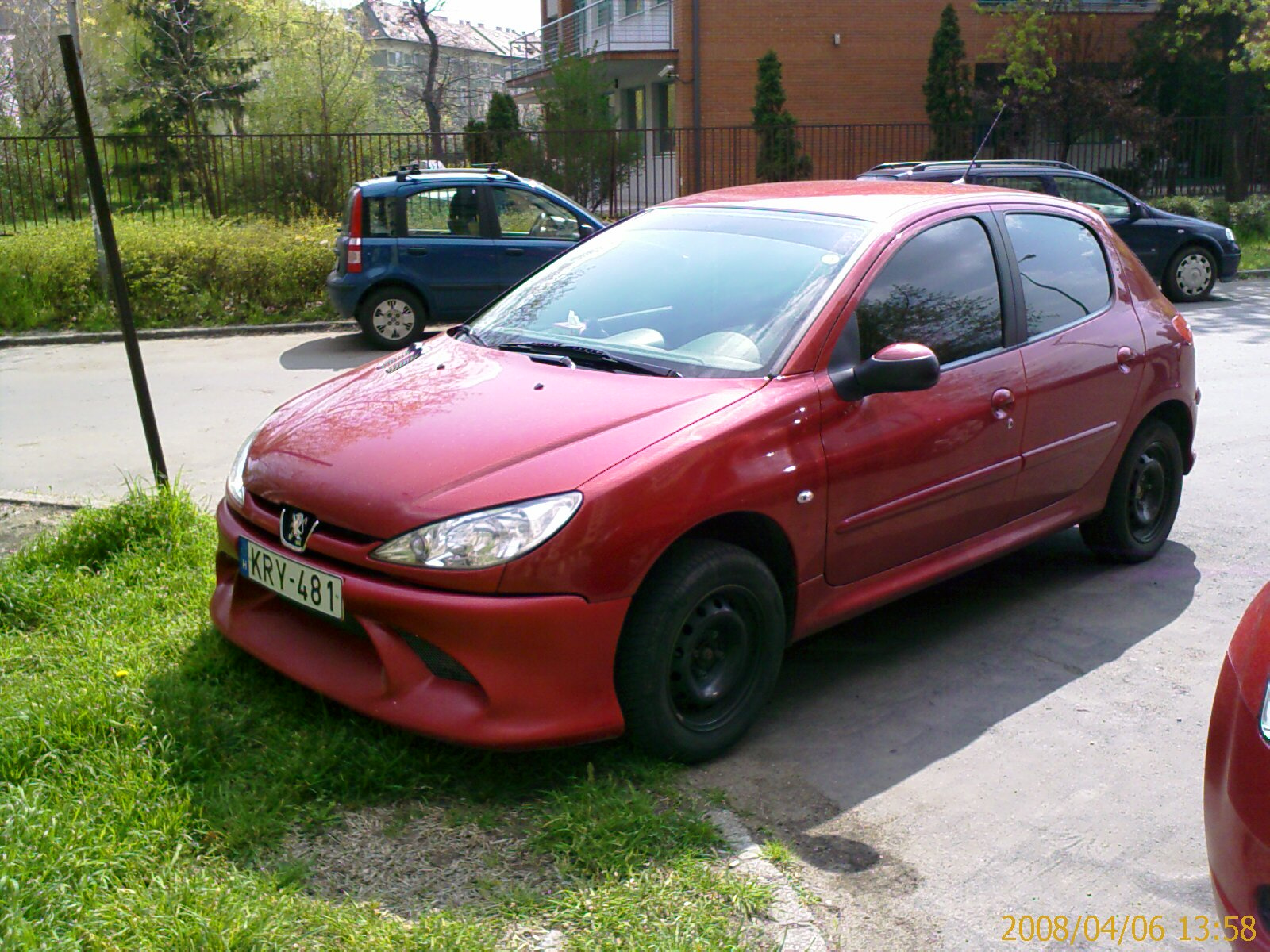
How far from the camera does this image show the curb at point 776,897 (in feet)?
9.37

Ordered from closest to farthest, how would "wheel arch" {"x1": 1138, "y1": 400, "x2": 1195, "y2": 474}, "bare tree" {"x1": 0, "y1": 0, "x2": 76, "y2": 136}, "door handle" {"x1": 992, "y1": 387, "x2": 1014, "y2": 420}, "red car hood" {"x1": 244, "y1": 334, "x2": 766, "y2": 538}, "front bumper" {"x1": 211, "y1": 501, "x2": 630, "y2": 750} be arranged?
"front bumper" {"x1": 211, "y1": 501, "x2": 630, "y2": 750}, "red car hood" {"x1": 244, "y1": 334, "x2": 766, "y2": 538}, "door handle" {"x1": 992, "y1": 387, "x2": 1014, "y2": 420}, "wheel arch" {"x1": 1138, "y1": 400, "x2": 1195, "y2": 474}, "bare tree" {"x1": 0, "y1": 0, "x2": 76, "y2": 136}

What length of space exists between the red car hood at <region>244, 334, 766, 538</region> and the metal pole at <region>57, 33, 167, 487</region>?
1632 millimetres

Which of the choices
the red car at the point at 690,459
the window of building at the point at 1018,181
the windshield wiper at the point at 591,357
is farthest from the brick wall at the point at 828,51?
the windshield wiper at the point at 591,357

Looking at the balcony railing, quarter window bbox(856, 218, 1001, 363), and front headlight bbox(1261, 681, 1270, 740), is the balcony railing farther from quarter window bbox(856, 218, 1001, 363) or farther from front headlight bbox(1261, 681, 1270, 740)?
front headlight bbox(1261, 681, 1270, 740)

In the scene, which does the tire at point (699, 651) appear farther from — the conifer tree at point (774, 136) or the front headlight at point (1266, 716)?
the conifer tree at point (774, 136)

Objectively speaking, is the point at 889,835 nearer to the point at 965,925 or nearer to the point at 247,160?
the point at 965,925

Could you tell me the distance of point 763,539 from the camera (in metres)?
3.87

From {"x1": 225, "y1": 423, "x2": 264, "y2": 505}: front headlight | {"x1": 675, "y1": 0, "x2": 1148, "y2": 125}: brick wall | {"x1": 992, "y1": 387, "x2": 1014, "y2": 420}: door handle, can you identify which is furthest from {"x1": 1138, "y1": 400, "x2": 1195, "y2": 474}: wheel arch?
{"x1": 675, "y1": 0, "x2": 1148, "y2": 125}: brick wall

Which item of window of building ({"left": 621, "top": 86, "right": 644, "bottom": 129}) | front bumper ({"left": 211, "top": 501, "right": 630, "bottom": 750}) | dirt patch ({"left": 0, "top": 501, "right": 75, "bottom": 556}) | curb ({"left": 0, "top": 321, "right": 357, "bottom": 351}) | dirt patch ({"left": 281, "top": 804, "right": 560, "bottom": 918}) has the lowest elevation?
dirt patch ({"left": 281, "top": 804, "right": 560, "bottom": 918})

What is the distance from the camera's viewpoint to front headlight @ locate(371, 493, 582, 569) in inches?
130

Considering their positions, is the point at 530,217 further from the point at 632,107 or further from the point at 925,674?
the point at 632,107

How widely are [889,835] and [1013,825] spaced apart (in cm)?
36

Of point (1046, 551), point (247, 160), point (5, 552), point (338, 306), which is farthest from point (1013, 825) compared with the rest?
point (247, 160)

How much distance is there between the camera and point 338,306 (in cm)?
1253
